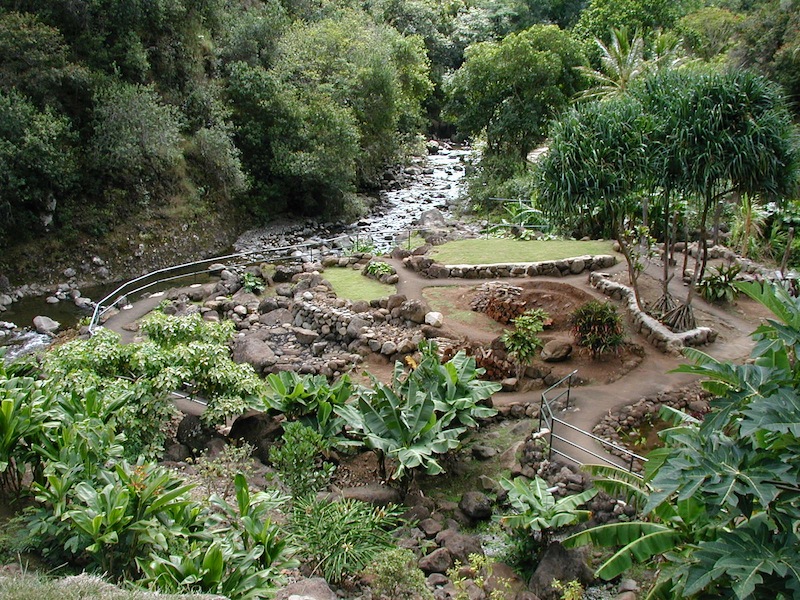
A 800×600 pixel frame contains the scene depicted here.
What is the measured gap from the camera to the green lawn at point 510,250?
19109mm

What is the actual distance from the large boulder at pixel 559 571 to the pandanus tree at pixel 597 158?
293 inches

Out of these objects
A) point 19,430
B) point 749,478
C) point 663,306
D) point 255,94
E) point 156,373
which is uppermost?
point 255,94

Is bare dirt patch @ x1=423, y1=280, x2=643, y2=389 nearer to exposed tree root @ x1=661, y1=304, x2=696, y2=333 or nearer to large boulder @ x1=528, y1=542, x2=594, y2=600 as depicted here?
exposed tree root @ x1=661, y1=304, x2=696, y2=333

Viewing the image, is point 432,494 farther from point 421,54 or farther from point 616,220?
point 421,54

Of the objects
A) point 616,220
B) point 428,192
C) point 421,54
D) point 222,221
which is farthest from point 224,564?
point 421,54

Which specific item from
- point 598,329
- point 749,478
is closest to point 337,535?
point 749,478

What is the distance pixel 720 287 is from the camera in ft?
52.9

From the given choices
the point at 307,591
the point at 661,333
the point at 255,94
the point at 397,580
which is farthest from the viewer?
the point at 255,94

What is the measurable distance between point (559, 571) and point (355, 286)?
1137cm

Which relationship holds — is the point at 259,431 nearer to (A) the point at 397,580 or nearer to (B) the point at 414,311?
(A) the point at 397,580

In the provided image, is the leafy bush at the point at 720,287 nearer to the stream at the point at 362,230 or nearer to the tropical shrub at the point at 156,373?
the tropical shrub at the point at 156,373

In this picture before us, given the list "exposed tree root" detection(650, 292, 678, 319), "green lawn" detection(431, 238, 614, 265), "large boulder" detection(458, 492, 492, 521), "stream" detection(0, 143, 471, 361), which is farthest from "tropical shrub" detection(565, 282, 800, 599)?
"stream" detection(0, 143, 471, 361)

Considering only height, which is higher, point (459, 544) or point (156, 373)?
point (156, 373)

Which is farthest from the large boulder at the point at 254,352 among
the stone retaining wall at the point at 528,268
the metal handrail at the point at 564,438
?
the metal handrail at the point at 564,438
